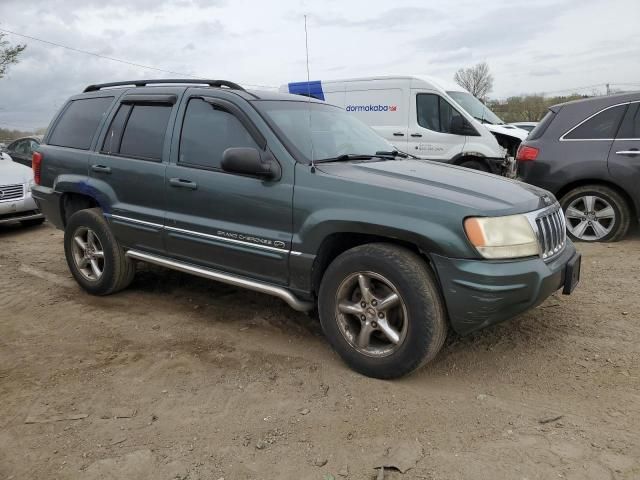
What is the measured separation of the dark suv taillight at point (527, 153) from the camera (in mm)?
6445

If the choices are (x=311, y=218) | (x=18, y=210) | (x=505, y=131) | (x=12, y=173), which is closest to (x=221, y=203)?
(x=311, y=218)

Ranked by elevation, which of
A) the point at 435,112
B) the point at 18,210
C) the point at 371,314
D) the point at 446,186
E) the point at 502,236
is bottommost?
the point at 371,314

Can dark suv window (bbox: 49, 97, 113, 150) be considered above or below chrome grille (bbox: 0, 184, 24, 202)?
above

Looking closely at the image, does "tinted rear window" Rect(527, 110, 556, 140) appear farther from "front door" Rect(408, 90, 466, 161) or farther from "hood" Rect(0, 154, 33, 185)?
"hood" Rect(0, 154, 33, 185)

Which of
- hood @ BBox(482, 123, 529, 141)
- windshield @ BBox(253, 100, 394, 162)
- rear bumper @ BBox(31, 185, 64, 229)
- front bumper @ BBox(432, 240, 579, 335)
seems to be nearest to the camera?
front bumper @ BBox(432, 240, 579, 335)

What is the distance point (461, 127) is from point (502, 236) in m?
6.98

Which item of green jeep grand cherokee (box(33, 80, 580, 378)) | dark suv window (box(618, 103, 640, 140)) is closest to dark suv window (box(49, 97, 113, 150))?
green jeep grand cherokee (box(33, 80, 580, 378))

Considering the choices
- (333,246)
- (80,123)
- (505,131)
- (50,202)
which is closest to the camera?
(333,246)

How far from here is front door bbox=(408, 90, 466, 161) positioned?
948 cm

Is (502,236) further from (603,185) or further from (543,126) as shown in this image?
(543,126)

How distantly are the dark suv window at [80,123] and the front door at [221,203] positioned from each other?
3.94 ft

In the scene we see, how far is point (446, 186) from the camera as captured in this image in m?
3.19

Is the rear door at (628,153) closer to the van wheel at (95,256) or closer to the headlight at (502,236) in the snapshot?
the headlight at (502,236)

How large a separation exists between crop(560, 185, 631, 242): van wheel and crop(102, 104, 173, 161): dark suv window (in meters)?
4.72
